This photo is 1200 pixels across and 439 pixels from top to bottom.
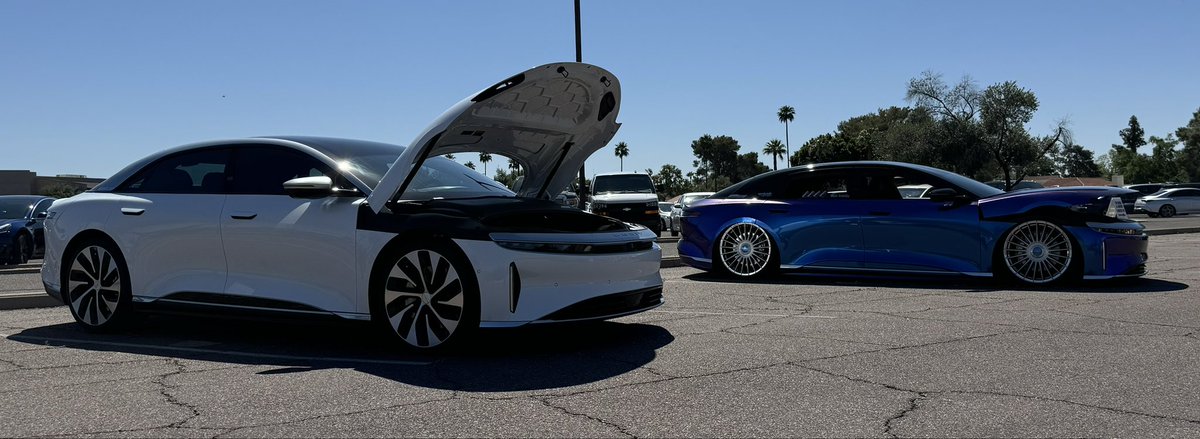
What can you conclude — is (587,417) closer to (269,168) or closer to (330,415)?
(330,415)

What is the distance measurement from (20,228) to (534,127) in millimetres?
12886

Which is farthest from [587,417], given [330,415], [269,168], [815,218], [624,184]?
[624,184]

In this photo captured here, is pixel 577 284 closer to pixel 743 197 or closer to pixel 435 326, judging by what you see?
pixel 435 326

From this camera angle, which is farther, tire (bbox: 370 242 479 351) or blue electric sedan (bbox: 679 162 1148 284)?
blue electric sedan (bbox: 679 162 1148 284)

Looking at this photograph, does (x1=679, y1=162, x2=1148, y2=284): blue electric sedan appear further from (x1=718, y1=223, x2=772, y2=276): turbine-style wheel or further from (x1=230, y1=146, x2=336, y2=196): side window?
(x1=230, y1=146, x2=336, y2=196): side window

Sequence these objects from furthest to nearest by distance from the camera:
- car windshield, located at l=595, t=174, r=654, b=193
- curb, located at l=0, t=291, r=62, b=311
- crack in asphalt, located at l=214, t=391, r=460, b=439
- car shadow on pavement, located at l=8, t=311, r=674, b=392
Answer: car windshield, located at l=595, t=174, r=654, b=193 < curb, located at l=0, t=291, r=62, b=311 < car shadow on pavement, located at l=8, t=311, r=674, b=392 < crack in asphalt, located at l=214, t=391, r=460, b=439

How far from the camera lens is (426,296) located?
5.49 m

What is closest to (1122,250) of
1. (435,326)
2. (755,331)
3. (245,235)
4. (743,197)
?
(743,197)

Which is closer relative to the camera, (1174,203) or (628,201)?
(628,201)

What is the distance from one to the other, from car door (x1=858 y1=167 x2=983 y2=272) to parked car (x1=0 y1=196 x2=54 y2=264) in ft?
41.1

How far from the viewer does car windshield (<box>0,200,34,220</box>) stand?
55.1 feet

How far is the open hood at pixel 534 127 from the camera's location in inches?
224

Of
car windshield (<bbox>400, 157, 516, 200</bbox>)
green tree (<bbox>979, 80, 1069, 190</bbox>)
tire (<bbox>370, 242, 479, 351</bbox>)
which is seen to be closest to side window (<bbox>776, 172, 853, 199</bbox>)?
car windshield (<bbox>400, 157, 516, 200</bbox>)

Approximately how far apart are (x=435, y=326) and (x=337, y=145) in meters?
1.66
